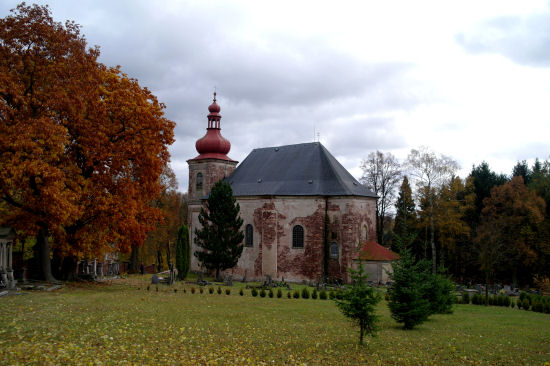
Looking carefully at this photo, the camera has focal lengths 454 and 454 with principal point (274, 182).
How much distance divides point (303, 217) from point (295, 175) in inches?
149

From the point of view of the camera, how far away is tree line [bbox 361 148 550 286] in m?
35.6

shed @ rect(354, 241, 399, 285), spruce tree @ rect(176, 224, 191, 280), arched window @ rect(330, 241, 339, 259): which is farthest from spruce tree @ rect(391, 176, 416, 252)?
spruce tree @ rect(176, 224, 191, 280)

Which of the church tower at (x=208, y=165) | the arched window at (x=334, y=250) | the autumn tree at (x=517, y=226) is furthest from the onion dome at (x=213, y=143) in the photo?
the autumn tree at (x=517, y=226)

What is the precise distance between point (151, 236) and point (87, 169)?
2330 centimetres

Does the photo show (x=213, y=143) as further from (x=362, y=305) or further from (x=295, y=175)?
(x=362, y=305)

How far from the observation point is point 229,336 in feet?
38.6

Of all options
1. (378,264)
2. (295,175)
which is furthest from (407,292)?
(295,175)

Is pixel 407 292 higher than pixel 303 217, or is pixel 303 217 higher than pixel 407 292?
pixel 303 217

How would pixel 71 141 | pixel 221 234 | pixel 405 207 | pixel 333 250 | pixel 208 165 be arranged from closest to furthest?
pixel 71 141
pixel 221 234
pixel 333 250
pixel 208 165
pixel 405 207

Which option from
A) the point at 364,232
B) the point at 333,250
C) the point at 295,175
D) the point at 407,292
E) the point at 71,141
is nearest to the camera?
the point at 407,292

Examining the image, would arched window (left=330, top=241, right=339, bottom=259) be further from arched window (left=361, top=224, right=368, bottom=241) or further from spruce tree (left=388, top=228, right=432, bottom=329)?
spruce tree (left=388, top=228, right=432, bottom=329)

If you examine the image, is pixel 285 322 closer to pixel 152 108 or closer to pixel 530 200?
pixel 152 108

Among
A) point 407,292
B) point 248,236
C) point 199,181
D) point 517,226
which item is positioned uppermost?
point 199,181

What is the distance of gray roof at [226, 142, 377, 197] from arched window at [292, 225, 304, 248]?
277cm
